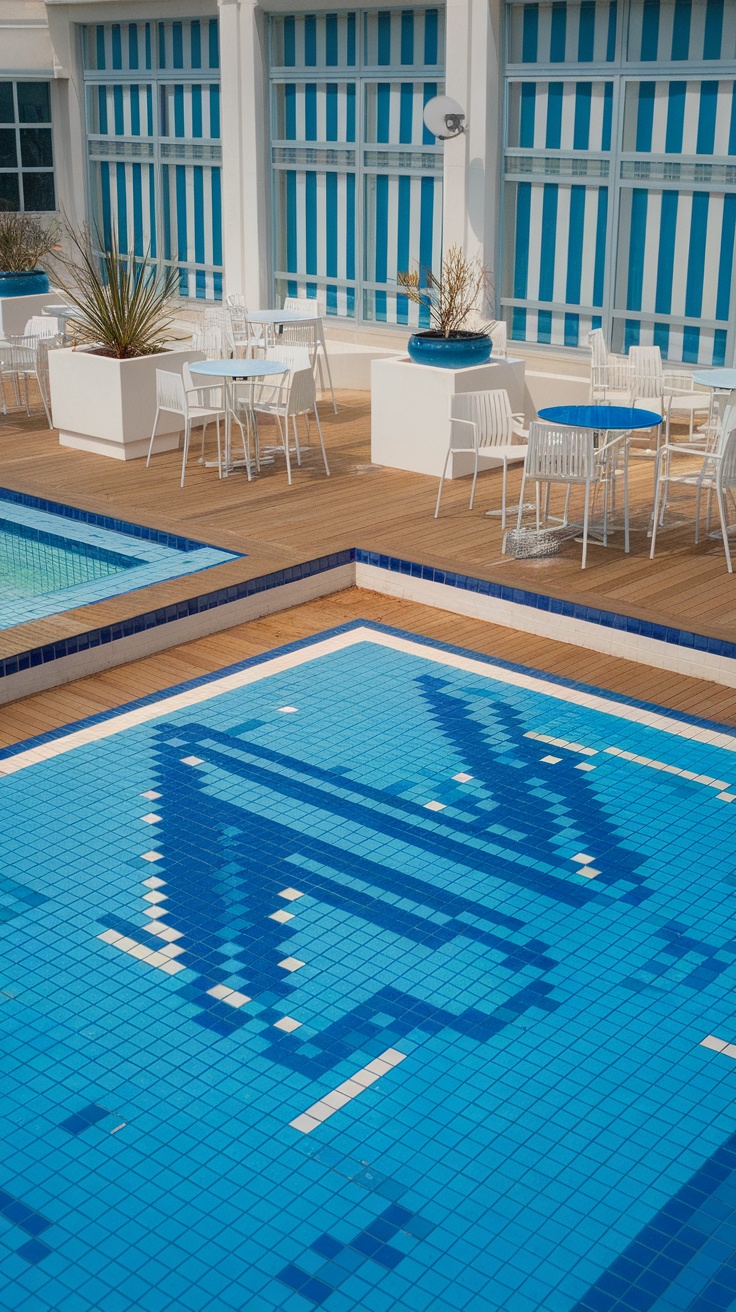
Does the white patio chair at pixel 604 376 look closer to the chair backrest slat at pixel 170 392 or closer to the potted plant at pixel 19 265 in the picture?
the chair backrest slat at pixel 170 392

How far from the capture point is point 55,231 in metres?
17.5

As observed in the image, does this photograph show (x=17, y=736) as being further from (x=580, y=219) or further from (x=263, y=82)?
(x=263, y=82)

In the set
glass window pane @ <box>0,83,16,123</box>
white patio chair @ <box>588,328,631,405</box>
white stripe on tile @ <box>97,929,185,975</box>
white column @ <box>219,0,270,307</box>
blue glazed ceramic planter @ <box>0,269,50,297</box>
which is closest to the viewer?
white stripe on tile @ <box>97,929,185,975</box>

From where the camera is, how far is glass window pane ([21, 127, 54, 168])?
679 inches

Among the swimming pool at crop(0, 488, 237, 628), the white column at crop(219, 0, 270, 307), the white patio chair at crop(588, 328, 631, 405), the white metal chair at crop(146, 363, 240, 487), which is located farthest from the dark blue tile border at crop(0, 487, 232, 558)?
the white column at crop(219, 0, 270, 307)

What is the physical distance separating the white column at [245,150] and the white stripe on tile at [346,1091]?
11605 millimetres

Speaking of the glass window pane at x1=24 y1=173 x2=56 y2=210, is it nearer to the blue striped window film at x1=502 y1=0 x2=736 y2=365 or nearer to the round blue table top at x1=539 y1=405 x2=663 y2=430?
the blue striped window film at x1=502 y1=0 x2=736 y2=365

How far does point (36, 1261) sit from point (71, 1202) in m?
0.21

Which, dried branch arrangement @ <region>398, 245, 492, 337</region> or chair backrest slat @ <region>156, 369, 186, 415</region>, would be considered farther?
dried branch arrangement @ <region>398, 245, 492, 337</region>

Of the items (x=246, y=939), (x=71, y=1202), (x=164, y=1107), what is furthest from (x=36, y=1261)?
(x=246, y=939)

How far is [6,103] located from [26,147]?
1.79 ft

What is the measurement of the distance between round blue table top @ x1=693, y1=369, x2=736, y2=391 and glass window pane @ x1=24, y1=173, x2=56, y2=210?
11.1 meters

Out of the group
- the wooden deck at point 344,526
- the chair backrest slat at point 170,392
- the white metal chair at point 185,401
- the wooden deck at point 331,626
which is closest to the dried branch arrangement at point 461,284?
the wooden deck at point 344,526

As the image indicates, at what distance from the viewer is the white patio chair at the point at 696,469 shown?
24.8ft
